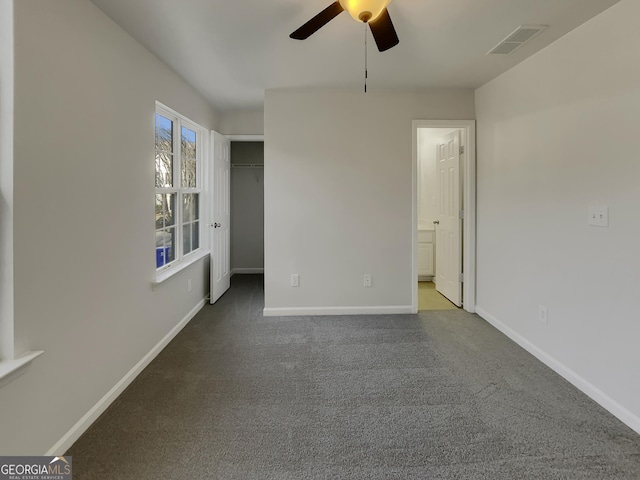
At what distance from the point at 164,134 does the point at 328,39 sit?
173cm

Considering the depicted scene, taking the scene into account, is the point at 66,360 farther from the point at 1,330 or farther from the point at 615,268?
the point at 615,268

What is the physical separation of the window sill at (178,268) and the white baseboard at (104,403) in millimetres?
511

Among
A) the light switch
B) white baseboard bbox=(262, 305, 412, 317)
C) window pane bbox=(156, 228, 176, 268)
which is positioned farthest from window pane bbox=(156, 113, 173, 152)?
the light switch

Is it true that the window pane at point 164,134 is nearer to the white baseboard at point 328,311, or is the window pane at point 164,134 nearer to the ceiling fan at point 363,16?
the ceiling fan at point 363,16

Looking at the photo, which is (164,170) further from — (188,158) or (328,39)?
(328,39)

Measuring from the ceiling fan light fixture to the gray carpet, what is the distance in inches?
84.4

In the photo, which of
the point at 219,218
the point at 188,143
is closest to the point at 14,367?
the point at 188,143

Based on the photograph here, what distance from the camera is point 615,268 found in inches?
81.7

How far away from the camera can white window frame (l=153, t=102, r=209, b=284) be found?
3.15m

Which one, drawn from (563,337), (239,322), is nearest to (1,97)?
(239,322)

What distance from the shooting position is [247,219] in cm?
601

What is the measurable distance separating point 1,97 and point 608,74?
313 cm

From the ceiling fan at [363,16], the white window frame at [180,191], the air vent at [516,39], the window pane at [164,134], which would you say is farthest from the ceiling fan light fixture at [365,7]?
the window pane at [164,134]

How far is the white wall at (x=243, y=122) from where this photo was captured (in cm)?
455
